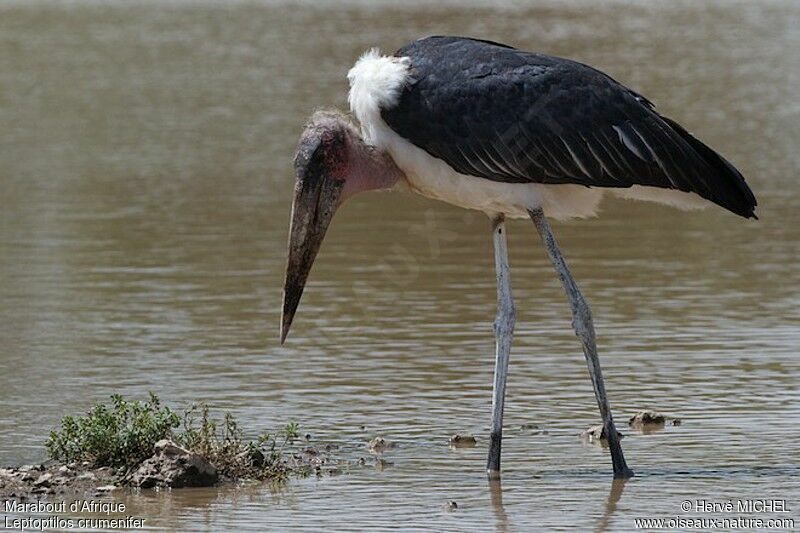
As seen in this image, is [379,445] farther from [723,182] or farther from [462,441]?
[723,182]

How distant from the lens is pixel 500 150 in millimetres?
8781

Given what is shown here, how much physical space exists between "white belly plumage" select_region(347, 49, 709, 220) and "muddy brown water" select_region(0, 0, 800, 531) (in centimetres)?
122

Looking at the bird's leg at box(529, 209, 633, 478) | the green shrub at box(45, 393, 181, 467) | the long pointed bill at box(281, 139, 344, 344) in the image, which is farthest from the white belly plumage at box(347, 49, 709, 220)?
the green shrub at box(45, 393, 181, 467)

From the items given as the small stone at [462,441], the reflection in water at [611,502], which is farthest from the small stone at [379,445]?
the reflection in water at [611,502]

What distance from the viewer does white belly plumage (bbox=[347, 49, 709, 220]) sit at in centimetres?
887

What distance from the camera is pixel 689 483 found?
8.59 meters

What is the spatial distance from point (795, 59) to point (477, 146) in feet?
77.9

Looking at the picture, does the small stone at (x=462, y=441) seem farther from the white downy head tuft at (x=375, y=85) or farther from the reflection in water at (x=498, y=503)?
the white downy head tuft at (x=375, y=85)

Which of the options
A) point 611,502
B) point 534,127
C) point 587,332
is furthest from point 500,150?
point 611,502

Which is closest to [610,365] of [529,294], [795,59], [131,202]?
[529,294]

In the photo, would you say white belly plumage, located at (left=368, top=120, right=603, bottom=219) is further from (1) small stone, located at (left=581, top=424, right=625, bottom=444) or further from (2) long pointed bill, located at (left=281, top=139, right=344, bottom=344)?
(1) small stone, located at (left=581, top=424, right=625, bottom=444)

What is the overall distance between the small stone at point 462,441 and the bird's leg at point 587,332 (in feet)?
2.53

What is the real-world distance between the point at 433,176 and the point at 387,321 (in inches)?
149

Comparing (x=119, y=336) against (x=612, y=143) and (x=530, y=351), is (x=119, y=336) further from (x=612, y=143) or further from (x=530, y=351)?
(x=612, y=143)
